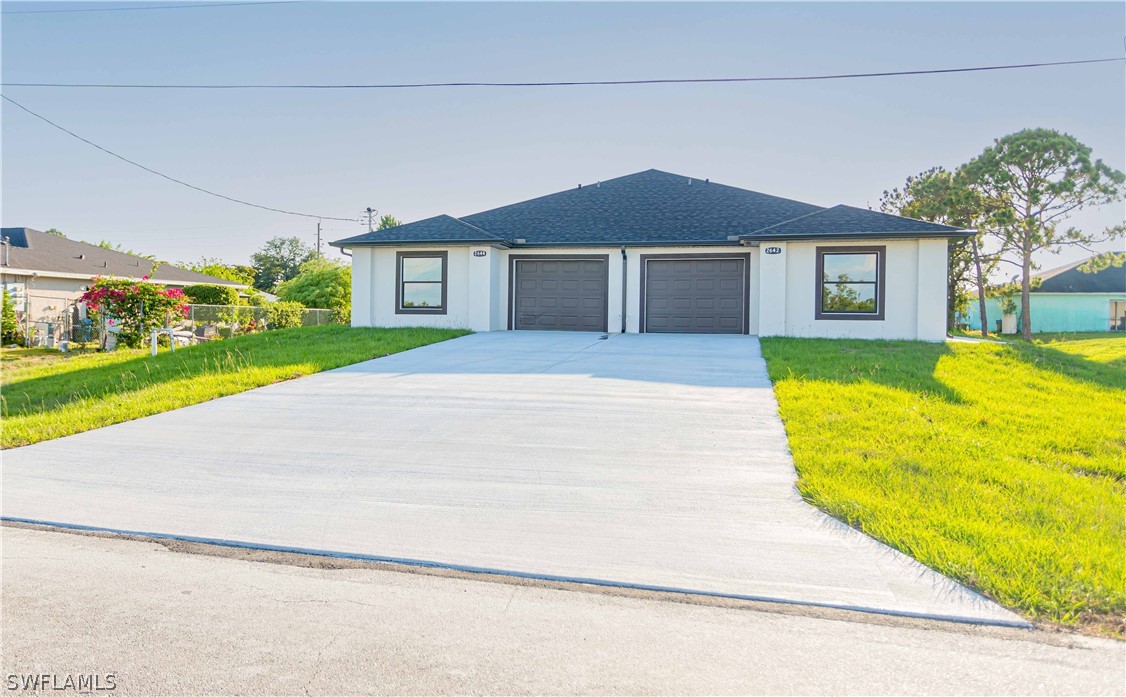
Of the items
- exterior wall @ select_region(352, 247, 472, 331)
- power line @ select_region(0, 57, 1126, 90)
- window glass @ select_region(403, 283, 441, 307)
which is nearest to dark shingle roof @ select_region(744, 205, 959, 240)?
power line @ select_region(0, 57, 1126, 90)

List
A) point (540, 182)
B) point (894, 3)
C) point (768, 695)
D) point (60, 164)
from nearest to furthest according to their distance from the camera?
point (768, 695), point (894, 3), point (60, 164), point (540, 182)

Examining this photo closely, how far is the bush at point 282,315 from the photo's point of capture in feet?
73.2

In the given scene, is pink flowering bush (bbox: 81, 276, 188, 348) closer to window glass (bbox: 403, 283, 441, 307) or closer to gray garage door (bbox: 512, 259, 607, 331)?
window glass (bbox: 403, 283, 441, 307)

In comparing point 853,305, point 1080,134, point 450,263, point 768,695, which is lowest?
point 768,695

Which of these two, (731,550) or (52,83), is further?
(52,83)

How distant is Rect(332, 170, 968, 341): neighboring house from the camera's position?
557 inches

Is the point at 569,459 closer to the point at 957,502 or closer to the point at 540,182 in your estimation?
the point at 957,502

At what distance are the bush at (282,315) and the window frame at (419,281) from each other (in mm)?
6941

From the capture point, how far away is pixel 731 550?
377 cm

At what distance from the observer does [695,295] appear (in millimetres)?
16328

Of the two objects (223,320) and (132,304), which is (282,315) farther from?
(132,304)

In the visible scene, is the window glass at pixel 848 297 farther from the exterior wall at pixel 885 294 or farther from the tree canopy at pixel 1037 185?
the tree canopy at pixel 1037 185

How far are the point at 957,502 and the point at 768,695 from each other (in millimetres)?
2765

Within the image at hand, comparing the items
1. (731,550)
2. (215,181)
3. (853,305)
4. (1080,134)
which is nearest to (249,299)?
(215,181)
